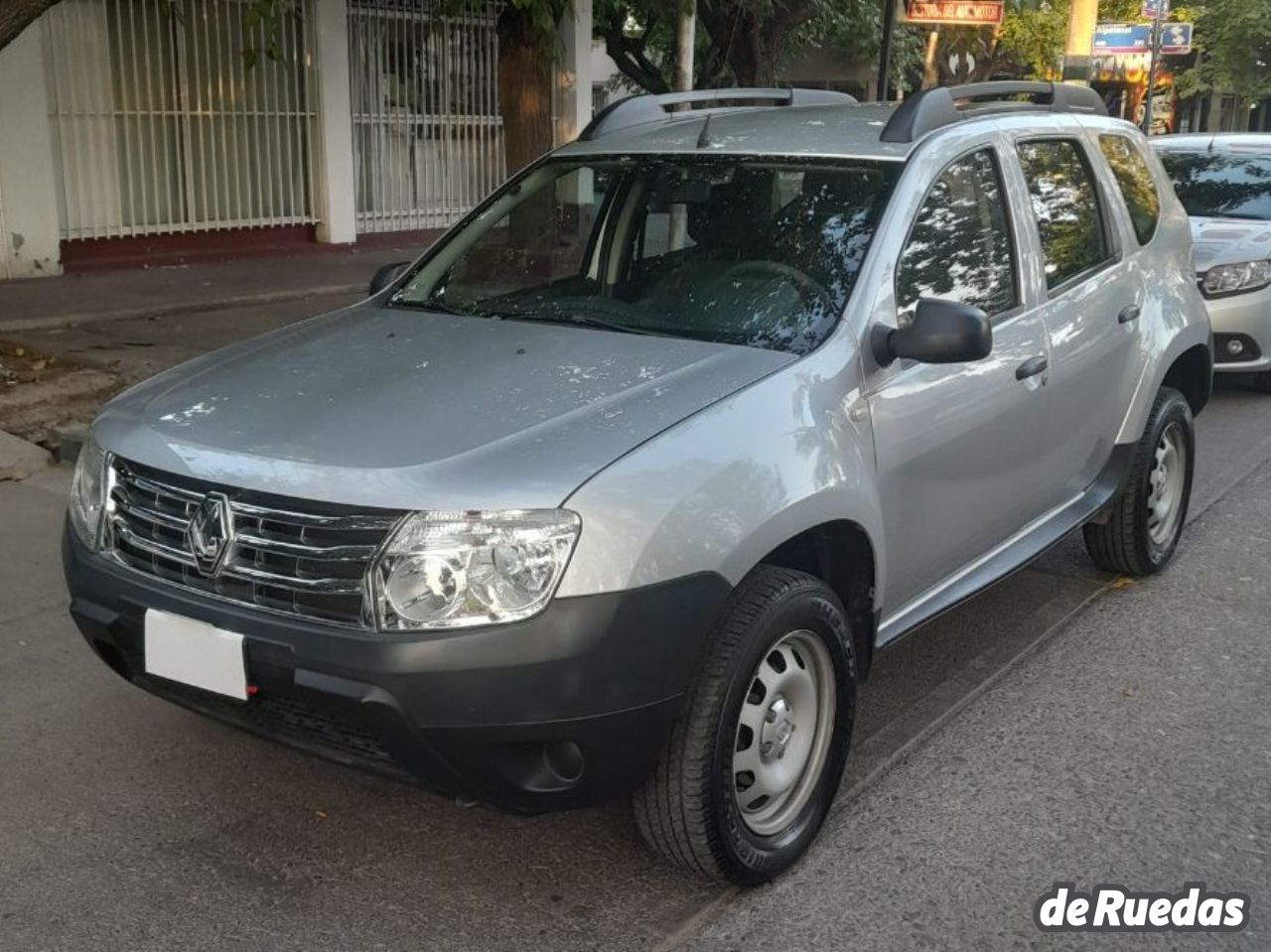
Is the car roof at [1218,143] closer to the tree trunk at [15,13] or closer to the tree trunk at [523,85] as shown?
the tree trunk at [523,85]

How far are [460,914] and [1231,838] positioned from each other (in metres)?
2.00

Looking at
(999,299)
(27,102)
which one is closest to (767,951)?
(999,299)

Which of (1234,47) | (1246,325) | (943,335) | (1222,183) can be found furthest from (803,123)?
(1234,47)

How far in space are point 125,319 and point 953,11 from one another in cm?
789

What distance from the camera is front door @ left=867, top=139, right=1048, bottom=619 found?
12.1ft

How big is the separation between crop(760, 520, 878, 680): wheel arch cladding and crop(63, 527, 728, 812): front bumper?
20.0 inches

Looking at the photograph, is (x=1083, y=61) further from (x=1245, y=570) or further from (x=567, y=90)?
(x=1245, y=570)

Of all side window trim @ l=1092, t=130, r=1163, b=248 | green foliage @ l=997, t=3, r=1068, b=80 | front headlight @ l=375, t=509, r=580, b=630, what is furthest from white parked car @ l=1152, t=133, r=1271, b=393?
green foliage @ l=997, t=3, r=1068, b=80

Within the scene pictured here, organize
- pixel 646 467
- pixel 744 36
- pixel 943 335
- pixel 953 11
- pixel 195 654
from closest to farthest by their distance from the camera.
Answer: pixel 646 467 → pixel 195 654 → pixel 943 335 → pixel 953 11 → pixel 744 36

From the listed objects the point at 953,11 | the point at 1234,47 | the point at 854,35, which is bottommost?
the point at 953,11

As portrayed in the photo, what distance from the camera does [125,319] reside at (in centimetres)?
976

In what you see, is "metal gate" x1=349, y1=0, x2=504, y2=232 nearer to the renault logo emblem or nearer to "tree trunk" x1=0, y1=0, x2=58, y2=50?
"tree trunk" x1=0, y1=0, x2=58, y2=50

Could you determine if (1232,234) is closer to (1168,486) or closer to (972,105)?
(1168,486)

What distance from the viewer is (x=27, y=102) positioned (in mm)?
10695
